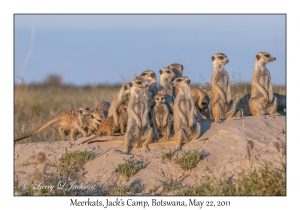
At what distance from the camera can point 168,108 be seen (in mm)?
9688

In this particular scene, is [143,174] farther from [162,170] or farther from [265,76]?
[265,76]

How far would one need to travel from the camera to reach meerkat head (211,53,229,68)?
10227 mm

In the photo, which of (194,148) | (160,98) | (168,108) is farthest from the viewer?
(168,108)

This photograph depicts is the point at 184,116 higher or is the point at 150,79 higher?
the point at 150,79

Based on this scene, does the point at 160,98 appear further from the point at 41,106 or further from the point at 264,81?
the point at 41,106

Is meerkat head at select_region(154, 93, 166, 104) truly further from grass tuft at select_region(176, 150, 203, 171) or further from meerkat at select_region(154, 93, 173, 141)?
grass tuft at select_region(176, 150, 203, 171)

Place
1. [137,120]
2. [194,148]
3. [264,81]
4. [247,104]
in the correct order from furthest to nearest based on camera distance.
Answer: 1. [247,104]
2. [264,81]
3. [137,120]
4. [194,148]

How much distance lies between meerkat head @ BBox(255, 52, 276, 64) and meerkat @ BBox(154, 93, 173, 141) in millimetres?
2029

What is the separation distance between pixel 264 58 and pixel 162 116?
2.21m

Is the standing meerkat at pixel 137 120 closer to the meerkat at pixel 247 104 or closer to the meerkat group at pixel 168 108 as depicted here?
the meerkat group at pixel 168 108

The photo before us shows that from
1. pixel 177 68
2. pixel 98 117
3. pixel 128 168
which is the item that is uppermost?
pixel 177 68

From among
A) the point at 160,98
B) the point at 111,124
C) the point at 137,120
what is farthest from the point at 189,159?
the point at 111,124

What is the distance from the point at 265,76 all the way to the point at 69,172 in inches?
154
